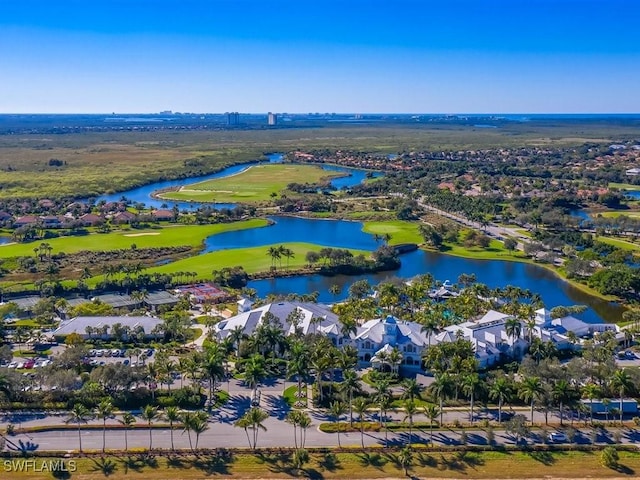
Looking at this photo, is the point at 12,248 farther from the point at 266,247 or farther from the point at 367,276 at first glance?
the point at 367,276

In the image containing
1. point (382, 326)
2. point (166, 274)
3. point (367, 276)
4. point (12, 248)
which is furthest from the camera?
point (12, 248)

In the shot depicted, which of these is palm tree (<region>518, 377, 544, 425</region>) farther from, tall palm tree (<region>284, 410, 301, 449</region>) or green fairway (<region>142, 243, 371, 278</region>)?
green fairway (<region>142, 243, 371, 278</region>)

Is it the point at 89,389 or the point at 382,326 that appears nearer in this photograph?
the point at 89,389

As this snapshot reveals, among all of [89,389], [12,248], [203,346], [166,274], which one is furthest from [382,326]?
[12,248]

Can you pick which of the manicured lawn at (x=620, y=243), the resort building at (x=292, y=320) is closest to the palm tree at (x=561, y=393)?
the resort building at (x=292, y=320)

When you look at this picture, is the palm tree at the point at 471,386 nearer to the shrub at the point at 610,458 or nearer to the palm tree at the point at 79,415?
the shrub at the point at 610,458

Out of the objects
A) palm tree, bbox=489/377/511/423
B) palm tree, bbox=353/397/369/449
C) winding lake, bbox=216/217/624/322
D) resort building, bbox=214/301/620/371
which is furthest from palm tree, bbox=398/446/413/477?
winding lake, bbox=216/217/624/322
